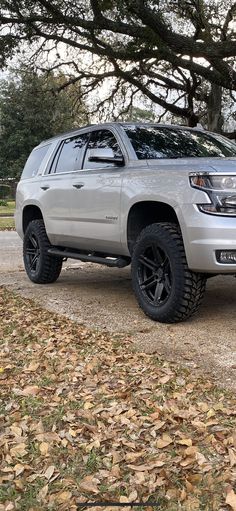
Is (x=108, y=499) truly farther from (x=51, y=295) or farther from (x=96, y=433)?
(x=51, y=295)

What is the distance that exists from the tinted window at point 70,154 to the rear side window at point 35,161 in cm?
51

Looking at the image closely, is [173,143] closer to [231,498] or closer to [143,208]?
[143,208]

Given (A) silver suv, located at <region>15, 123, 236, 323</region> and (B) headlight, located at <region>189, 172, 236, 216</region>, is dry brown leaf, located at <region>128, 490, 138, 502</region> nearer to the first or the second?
(A) silver suv, located at <region>15, 123, 236, 323</region>

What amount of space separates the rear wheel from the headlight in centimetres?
315

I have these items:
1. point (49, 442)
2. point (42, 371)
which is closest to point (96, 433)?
point (49, 442)

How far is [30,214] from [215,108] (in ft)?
41.5

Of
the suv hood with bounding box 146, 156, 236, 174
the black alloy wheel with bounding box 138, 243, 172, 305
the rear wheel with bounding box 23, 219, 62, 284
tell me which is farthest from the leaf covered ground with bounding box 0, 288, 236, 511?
the rear wheel with bounding box 23, 219, 62, 284

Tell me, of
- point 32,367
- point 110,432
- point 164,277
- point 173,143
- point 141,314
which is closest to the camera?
point 110,432

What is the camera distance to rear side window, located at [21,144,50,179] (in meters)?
7.41

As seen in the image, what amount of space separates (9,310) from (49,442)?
3144 millimetres

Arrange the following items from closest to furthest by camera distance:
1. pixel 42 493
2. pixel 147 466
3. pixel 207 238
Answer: pixel 42 493, pixel 147 466, pixel 207 238

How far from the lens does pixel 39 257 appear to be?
7.09 meters

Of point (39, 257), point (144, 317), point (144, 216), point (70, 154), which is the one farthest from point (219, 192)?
point (39, 257)

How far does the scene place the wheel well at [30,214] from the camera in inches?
296
